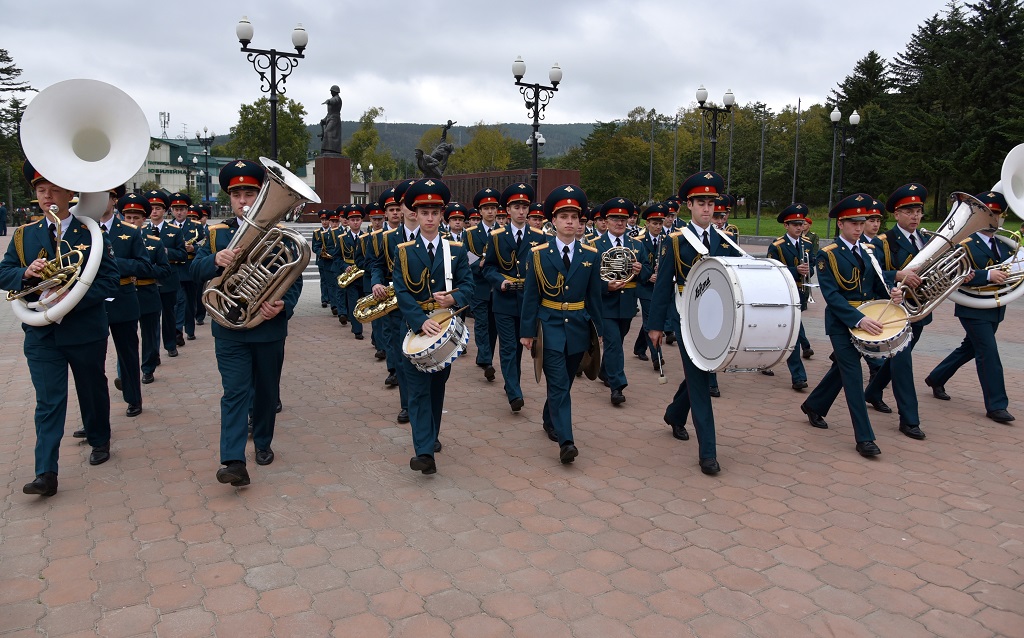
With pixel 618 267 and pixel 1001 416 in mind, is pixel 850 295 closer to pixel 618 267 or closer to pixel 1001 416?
pixel 1001 416

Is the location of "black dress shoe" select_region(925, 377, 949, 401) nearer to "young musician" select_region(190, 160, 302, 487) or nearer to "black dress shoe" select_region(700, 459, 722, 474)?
"black dress shoe" select_region(700, 459, 722, 474)

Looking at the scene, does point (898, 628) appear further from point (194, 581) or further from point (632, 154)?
point (632, 154)

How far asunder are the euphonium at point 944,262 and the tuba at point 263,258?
5.00 m

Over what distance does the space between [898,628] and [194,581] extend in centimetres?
351

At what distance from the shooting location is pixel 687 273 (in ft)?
19.4

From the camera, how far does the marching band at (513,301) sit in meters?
5.00

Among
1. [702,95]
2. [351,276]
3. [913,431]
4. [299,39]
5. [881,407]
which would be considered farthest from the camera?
[702,95]

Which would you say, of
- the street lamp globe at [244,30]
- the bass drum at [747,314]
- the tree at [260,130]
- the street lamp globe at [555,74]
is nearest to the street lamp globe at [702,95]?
the street lamp globe at [555,74]

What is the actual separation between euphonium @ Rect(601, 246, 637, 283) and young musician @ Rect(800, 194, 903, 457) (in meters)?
2.25

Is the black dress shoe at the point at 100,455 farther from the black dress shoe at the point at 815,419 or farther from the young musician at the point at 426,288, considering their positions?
the black dress shoe at the point at 815,419

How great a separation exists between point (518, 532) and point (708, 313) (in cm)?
206

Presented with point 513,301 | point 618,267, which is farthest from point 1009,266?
point 513,301

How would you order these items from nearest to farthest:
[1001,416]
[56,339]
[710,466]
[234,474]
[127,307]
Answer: [234,474]
[56,339]
[710,466]
[127,307]
[1001,416]

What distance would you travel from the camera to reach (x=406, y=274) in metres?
5.66
